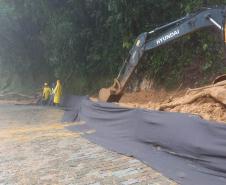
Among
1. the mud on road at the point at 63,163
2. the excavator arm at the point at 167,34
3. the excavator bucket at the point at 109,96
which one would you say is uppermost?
the excavator arm at the point at 167,34

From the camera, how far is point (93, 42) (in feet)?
65.7

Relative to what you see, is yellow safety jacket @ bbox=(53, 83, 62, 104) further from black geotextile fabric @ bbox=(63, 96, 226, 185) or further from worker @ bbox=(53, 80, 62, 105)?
black geotextile fabric @ bbox=(63, 96, 226, 185)

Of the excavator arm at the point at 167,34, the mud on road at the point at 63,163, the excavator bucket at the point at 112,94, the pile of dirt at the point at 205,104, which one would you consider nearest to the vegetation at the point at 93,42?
the excavator arm at the point at 167,34

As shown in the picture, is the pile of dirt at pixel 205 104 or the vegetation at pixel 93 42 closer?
the pile of dirt at pixel 205 104

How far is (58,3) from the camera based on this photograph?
20422 millimetres

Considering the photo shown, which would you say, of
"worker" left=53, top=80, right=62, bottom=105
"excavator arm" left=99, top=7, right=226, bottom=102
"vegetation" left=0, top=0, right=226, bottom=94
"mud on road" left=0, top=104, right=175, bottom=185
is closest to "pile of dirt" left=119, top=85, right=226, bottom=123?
"excavator arm" left=99, top=7, right=226, bottom=102

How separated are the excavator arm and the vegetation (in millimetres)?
2586

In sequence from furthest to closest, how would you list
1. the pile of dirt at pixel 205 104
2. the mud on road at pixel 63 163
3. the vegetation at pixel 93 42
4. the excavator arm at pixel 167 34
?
the vegetation at pixel 93 42, the excavator arm at pixel 167 34, the pile of dirt at pixel 205 104, the mud on road at pixel 63 163

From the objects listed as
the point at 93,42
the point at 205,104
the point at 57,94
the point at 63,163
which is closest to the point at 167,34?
the point at 205,104

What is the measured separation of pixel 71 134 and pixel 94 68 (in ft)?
33.8

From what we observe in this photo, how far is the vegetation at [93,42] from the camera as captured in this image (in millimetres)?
14630

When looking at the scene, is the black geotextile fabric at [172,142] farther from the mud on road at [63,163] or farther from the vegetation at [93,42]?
the vegetation at [93,42]

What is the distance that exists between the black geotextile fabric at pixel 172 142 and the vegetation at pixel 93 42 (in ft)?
17.3

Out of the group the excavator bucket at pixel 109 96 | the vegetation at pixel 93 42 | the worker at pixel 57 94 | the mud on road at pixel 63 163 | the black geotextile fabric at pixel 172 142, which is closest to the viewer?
the black geotextile fabric at pixel 172 142
